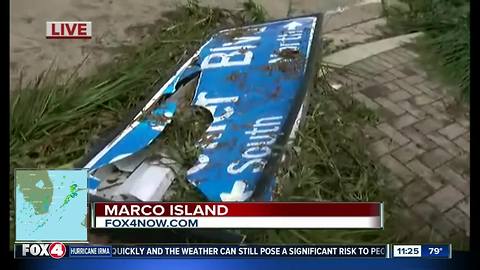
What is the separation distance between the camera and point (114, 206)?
7.81 feet

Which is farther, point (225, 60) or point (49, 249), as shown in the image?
point (225, 60)

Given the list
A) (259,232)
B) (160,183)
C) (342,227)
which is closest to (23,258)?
(160,183)

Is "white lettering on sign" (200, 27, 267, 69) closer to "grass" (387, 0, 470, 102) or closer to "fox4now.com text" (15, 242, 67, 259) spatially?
"grass" (387, 0, 470, 102)

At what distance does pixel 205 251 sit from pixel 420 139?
757 mm

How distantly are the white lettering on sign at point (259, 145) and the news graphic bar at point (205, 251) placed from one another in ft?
0.80

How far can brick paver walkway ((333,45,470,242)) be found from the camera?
2.42 metres

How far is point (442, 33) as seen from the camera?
2461mm

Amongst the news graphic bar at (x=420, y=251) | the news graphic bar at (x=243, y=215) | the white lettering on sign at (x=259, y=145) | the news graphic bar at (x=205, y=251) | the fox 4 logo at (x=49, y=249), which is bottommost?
the fox 4 logo at (x=49, y=249)

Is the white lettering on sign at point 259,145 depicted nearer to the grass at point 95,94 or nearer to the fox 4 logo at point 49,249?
the grass at point 95,94

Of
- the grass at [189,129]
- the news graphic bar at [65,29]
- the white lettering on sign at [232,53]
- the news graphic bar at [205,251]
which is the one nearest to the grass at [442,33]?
the grass at [189,129]

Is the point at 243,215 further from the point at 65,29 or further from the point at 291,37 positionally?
the point at 65,29

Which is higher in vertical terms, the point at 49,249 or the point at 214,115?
the point at 214,115

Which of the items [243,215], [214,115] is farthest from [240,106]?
[243,215]

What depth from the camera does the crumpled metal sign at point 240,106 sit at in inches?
94.6
